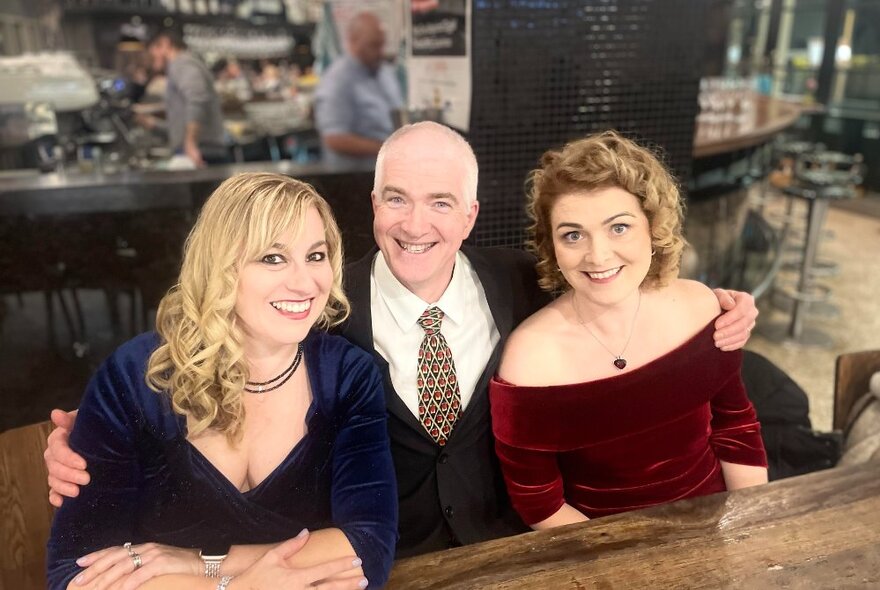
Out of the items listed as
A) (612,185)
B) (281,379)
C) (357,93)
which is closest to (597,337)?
(612,185)

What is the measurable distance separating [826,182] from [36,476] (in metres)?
4.67

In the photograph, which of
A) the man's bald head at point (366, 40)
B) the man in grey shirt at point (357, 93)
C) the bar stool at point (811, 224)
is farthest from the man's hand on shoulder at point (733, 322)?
the bar stool at point (811, 224)

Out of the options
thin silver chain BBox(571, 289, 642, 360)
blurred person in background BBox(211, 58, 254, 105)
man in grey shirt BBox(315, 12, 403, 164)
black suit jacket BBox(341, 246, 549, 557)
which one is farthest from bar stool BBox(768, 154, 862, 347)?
blurred person in background BBox(211, 58, 254, 105)

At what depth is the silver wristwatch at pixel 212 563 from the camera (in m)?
1.11

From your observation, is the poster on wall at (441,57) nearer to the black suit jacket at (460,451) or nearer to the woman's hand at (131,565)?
the black suit jacket at (460,451)

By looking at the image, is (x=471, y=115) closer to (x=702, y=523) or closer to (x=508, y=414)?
(x=508, y=414)

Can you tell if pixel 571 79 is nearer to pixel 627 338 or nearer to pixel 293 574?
pixel 627 338

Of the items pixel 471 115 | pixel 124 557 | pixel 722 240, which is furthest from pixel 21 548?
pixel 722 240

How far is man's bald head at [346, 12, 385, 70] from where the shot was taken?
3967 mm

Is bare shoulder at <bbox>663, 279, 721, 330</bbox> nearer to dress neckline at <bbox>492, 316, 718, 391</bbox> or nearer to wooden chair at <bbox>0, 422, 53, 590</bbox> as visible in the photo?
dress neckline at <bbox>492, 316, 718, 391</bbox>

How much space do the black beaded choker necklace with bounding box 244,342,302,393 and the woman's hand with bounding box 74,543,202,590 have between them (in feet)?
0.97

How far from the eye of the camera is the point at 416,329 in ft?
4.57

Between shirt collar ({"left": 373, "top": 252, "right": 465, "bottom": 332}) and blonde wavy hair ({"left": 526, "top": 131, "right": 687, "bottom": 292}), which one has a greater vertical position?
blonde wavy hair ({"left": 526, "top": 131, "right": 687, "bottom": 292})

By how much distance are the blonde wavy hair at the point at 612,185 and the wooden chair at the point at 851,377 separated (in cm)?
88
